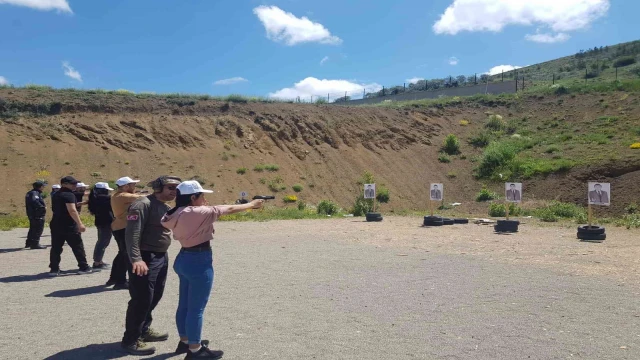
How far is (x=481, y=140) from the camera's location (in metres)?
41.7

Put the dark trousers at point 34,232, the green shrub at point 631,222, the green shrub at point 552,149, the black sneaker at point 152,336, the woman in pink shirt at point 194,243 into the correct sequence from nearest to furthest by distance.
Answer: the woman in pink shirt at point 194,243, the black sneaker at point 152,336, the dark trousers at point 34,232, the green shrub at point 631,222, the green shrub at point 552,149

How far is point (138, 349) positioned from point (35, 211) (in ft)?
32.1

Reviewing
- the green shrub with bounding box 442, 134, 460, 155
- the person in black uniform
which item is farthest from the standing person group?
the green shrub with bounding box 442, 134, 460, 155

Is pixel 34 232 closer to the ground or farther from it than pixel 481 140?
closer to the ground

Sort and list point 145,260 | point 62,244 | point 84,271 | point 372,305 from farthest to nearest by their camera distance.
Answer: point 84,271 → point 62,244 → point 372,305 → point 145,260

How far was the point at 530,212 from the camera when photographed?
25.0 metres

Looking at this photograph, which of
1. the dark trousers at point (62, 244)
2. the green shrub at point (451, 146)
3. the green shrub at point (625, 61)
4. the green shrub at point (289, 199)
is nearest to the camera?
the dark trousers at point (62, 244)

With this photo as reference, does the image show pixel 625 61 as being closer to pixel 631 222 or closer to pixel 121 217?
pixel 631 222

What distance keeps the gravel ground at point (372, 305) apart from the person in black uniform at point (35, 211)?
0.57 meters

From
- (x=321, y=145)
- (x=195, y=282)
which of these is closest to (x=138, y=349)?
(x=195, y=282)

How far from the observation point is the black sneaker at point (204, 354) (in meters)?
5.31

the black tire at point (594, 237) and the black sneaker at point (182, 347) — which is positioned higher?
the black tire at point (594, 237)

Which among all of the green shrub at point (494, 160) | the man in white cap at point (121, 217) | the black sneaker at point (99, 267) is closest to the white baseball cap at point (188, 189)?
the man in white cap at point (121, 217)

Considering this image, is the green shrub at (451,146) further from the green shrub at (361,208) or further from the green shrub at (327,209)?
the green shrub at (327,209)
